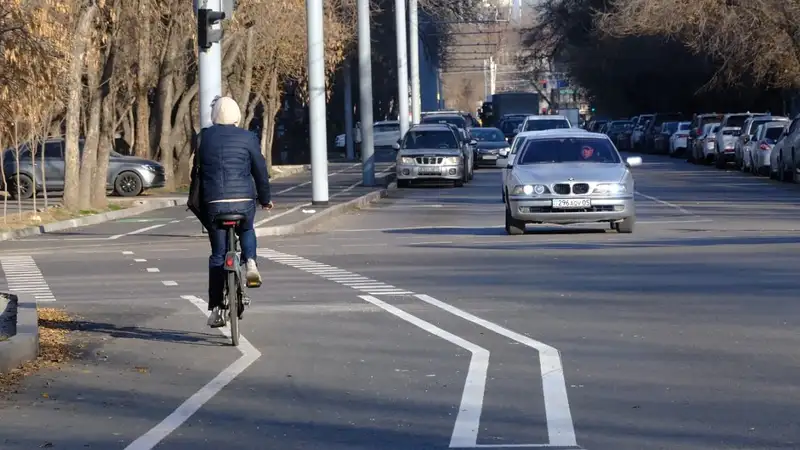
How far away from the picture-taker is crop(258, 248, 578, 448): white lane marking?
25.2ft

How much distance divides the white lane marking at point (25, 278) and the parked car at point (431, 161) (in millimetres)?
20419

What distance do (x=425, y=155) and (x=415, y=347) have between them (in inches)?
1165

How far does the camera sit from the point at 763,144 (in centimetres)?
4238

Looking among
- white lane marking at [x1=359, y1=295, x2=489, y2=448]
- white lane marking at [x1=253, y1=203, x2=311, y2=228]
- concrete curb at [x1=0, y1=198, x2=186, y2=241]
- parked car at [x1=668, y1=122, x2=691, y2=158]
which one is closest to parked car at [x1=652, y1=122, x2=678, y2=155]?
parked car at [x1=668, y1=122, x2=691, y2=158]

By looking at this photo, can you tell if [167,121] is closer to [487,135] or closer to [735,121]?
[487,135]

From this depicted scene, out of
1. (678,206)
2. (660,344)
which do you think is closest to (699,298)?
(660,344)

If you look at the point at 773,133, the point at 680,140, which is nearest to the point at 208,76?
the point at 773,133

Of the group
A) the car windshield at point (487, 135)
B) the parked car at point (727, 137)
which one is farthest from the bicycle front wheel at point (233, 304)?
the car windshield at point (487, 135)

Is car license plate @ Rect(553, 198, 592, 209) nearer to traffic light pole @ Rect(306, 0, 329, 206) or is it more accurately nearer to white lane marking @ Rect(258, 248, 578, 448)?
white lane marking @ Rect(258, 248, 578, 448)

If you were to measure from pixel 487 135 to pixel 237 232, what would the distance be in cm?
4306

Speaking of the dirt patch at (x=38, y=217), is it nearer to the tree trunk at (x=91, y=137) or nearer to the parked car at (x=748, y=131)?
the tree trunk at (x=91, y=137)

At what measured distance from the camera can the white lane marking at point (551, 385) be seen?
7.67m

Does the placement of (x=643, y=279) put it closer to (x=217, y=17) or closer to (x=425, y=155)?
(x=217, y=17)

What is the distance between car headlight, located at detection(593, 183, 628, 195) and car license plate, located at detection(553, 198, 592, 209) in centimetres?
19
